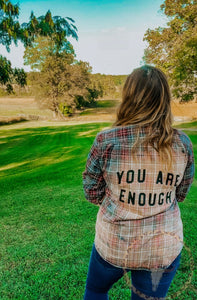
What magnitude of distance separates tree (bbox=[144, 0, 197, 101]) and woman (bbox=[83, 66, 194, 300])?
47.3ft

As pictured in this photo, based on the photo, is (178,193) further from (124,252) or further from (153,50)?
(153,50)

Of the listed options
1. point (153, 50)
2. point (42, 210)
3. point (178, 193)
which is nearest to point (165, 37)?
point (153, 50)

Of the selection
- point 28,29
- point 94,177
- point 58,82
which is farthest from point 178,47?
point 58,82

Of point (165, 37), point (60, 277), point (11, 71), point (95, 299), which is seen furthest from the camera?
point (165, 37)

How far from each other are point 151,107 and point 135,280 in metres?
0.88

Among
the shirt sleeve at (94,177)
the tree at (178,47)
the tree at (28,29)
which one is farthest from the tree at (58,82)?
the shirt sleeve at (94,177)

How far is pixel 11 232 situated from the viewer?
9.37 feet

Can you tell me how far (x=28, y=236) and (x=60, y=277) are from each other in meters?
0.92

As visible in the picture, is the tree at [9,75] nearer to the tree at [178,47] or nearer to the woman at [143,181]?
the woman at [143,181]

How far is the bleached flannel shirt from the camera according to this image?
99cm

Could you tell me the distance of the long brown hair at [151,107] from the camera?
985 millimetres

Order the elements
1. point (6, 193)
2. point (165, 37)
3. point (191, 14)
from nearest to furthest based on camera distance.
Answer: point (6, 193) < point (191, 14) < point (165, 37)

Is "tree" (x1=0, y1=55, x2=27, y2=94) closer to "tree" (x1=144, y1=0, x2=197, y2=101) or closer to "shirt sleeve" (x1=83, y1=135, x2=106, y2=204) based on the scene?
"shirt sleeve" (x1=83, y1=135, x2=106, y2=204)

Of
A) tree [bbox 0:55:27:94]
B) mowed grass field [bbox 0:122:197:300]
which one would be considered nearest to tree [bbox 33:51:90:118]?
tree [bbox 0:55:27:94]
